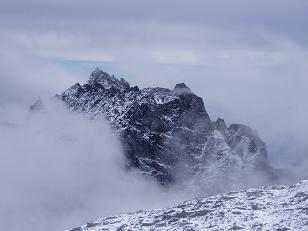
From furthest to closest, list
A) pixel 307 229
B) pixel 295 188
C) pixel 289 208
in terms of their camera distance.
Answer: pixel 295 188 < pixel 289 208 < pixel 307 229

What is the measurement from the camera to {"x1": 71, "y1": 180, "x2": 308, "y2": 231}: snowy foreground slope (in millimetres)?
129000

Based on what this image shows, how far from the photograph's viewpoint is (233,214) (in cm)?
13475

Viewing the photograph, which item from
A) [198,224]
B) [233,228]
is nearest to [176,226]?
[198,224]

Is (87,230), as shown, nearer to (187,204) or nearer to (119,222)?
(119,222)

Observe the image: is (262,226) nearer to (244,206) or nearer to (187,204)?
(244,206)

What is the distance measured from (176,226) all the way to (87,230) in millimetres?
20013

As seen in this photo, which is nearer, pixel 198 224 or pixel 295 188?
pixel 198 224

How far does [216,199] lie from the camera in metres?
147

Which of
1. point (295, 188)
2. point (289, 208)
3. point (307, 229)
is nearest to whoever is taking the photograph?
point (307, 229)

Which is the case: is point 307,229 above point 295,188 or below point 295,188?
below

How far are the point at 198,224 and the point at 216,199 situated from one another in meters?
13.1

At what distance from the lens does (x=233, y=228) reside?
422ft

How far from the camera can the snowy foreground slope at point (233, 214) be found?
129m

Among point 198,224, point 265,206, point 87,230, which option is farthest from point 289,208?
point 87,230
